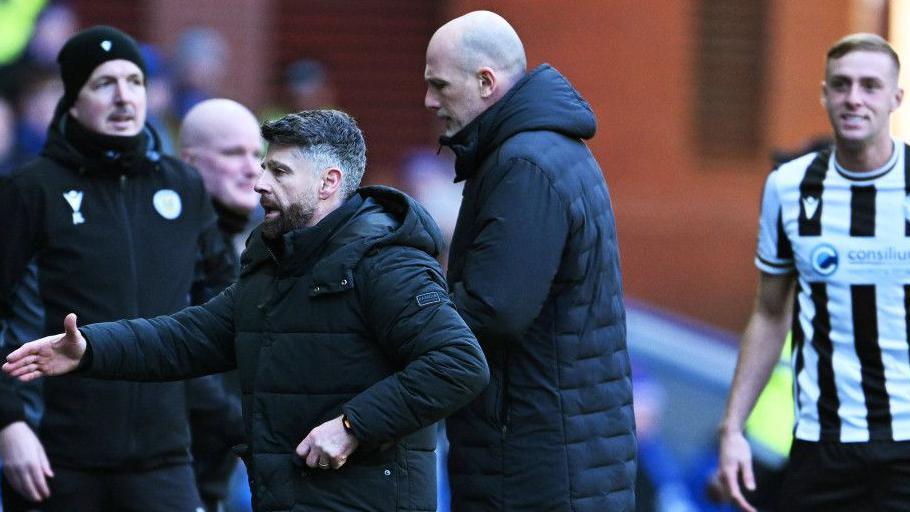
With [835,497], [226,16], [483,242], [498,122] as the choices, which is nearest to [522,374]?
[483,242]

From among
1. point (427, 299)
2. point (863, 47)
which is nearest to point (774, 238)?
point (863, 47)

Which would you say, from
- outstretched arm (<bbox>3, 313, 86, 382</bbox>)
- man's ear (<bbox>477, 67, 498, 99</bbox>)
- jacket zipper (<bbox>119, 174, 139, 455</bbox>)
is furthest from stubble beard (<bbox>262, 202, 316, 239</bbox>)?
jacket zipper (<bbox>119, 174, 139, 455</bbox>)

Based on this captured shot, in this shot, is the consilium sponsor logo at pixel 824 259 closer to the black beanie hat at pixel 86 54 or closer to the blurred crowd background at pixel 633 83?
the black beanie hat at pixel 86 54

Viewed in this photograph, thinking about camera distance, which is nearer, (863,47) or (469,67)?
(469,67)

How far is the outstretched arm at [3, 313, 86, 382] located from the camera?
4.29 meters

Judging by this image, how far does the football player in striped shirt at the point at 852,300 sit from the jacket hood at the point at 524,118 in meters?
1.12

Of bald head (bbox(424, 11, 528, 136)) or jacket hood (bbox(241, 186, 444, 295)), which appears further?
bald head (bbox(424, 11, 528, 136))

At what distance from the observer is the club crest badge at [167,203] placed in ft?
18.2

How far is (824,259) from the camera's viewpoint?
18.5ft

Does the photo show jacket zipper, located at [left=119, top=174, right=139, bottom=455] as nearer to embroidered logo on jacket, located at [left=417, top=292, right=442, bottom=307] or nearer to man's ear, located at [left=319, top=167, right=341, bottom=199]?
man's ear, located at [left=319, top=167, right=341, bottom=199]

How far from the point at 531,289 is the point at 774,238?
57.7 inches

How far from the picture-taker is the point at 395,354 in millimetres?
4219

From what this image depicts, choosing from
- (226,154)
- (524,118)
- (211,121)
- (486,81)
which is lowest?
(226,154)

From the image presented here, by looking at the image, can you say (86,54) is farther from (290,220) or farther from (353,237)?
(353,237)
